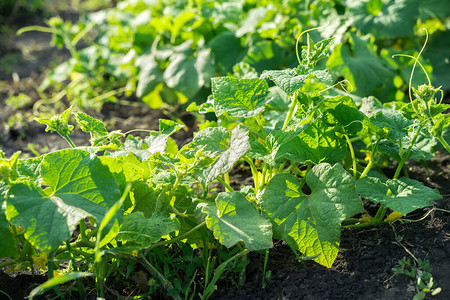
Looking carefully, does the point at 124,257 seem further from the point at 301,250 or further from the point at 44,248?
the point at 301,250

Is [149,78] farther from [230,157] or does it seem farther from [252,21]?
[230,157]

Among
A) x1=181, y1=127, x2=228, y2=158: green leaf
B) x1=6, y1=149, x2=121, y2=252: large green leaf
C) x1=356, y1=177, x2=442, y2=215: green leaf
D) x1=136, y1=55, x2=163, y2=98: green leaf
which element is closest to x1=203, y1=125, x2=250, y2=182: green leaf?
x1=181, y1=127, x2=228, y2=158: green leaf

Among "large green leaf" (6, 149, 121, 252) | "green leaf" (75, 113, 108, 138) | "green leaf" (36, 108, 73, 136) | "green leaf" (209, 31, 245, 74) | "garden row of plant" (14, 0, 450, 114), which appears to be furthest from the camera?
"green leaf" (209, 31, 245, 74)

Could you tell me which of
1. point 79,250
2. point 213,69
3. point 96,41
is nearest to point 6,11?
point 96,41

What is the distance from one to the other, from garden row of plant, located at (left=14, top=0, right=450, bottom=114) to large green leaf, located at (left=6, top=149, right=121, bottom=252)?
3.59ft

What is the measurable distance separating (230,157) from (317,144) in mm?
403

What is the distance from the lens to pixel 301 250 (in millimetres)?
1621

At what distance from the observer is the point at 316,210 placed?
64.3 inches

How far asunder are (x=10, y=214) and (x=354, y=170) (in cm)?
125

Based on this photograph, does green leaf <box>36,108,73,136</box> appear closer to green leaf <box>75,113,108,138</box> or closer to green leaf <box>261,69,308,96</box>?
green leaf <box>75,113,108,138</box>

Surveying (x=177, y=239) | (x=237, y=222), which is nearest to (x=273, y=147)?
(x=237, y=222)

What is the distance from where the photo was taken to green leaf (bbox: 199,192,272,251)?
1.50m

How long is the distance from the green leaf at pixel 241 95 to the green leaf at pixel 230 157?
0.14m

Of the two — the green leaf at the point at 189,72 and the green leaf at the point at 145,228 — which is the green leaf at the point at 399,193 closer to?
the green leaf at the point at 145,228
